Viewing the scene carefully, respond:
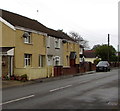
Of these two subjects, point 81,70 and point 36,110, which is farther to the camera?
point 81,70

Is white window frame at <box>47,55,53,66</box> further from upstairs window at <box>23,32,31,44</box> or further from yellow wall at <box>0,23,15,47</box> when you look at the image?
yellow wall at <box>0,23,15,47</box>

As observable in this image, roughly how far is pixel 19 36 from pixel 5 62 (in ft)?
11.4

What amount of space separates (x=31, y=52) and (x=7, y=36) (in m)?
3.94

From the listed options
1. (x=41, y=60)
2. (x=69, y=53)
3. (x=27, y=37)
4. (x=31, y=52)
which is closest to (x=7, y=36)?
(x=27, y=37)

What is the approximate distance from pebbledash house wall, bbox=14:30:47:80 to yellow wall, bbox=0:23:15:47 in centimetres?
48

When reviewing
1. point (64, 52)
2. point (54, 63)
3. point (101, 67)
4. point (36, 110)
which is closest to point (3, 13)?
point (54, 63)

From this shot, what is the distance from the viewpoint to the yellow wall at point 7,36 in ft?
91.2

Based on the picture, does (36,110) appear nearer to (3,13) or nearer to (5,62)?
(5,62)

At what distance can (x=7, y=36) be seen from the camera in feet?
92.0

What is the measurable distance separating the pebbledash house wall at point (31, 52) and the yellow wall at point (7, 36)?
482 millimetres

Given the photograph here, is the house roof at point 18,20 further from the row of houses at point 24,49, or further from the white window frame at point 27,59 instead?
the white window frame at point 27,59

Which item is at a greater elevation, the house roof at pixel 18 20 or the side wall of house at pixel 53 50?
the house roof at pixel 18 20

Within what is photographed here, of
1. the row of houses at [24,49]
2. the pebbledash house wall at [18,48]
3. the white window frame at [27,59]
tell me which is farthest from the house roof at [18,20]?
the white window frame at [27,59]

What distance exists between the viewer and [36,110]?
9.97m
